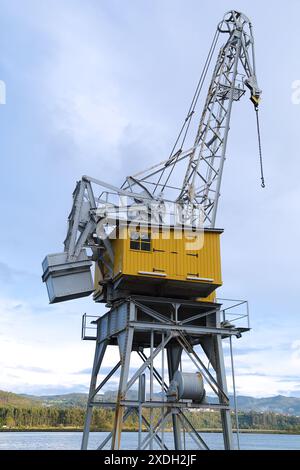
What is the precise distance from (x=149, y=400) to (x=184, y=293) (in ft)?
18.0

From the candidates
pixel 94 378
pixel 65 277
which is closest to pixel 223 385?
pixel 94 378

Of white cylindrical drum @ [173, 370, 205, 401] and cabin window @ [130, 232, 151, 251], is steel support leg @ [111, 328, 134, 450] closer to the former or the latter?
white cylindrical drum @ [173, 370, 205, 401]

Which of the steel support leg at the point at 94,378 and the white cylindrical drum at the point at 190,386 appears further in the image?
the steel support leg at the point at 94,378

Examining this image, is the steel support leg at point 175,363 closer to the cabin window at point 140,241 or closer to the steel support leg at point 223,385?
the steel support leg at point 223,385

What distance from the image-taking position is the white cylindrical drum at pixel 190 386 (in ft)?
74.7

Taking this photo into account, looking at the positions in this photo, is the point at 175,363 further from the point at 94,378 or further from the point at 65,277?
the point at 65,277

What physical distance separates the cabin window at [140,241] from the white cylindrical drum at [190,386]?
6.10 meters

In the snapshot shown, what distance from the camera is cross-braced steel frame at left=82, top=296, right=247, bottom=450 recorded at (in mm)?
22203

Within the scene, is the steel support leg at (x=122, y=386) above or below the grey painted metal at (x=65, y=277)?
below

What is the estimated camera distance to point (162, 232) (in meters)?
24.7

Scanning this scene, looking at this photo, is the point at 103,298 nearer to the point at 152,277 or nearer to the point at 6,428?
the point at 152,277

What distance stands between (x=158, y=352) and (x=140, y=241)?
5313mm

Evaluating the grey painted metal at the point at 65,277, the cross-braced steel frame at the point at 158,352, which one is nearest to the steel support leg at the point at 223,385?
the cross-braced steel frame at the point at 158,352
